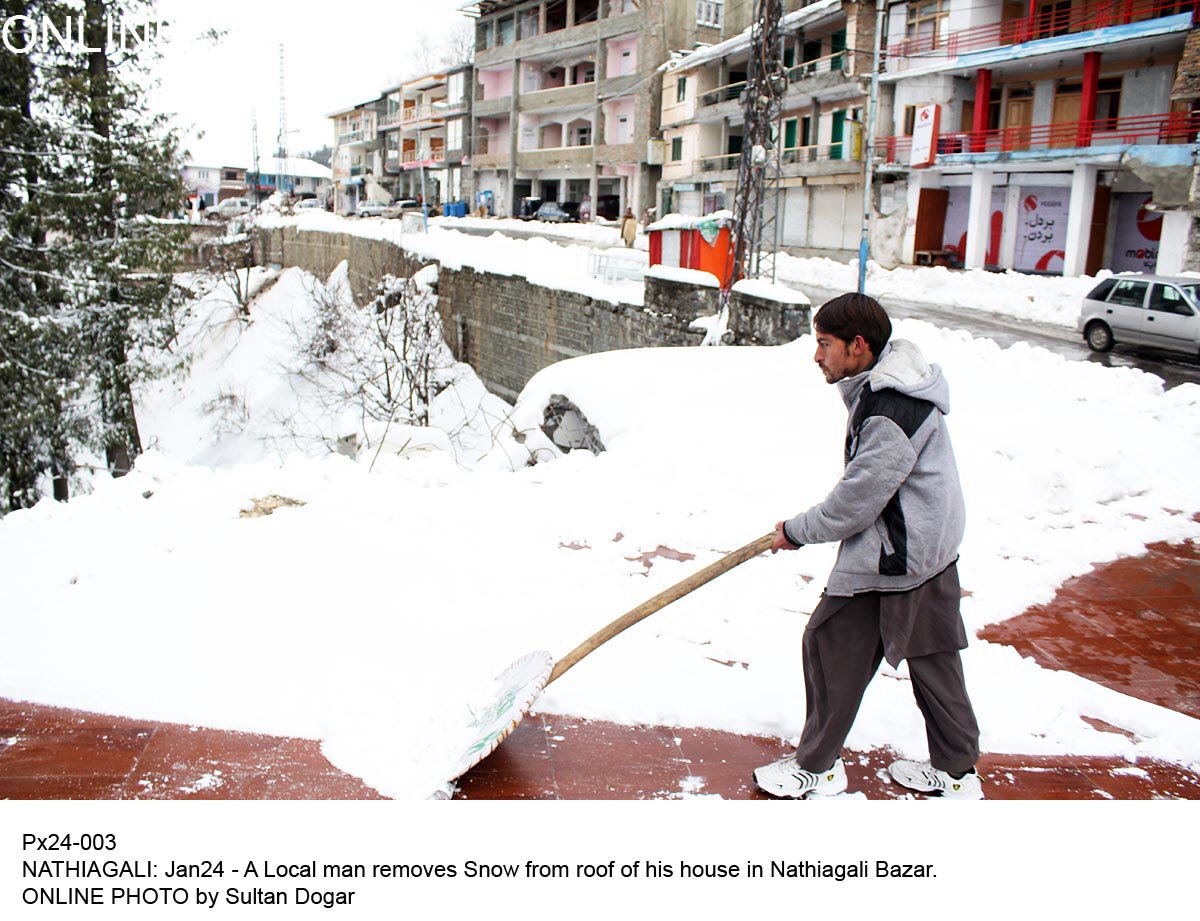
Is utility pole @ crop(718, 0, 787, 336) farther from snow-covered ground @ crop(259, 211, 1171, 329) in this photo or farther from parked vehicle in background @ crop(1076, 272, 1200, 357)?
parked vehicle in background @ crop(1076, 272, 1200, 357)

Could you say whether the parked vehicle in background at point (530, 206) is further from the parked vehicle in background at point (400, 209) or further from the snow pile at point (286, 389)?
the snow pile at point (286, 389)

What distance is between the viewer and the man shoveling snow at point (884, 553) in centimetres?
285

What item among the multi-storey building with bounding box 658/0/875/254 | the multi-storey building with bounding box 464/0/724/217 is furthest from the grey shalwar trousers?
the multi-storey building with bounding box 464/0/724/217

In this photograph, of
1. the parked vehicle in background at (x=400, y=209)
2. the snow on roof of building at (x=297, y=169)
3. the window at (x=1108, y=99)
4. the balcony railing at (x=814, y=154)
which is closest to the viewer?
the window at (x=1108, y=99)

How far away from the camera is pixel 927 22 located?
28.0m

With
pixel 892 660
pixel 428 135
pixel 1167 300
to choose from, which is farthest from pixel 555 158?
pixel 892 660

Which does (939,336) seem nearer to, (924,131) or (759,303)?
(759,303)

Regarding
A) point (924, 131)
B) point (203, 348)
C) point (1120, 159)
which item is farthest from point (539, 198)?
point (1120, 159)

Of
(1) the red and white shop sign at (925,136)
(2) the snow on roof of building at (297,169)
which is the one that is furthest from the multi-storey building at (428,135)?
(1) the red and white shop sign at (925,136)

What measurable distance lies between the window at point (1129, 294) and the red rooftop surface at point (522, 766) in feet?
38.2

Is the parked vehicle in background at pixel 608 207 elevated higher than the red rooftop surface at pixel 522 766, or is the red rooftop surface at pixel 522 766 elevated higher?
the parked vehicle in background at pixel 608 207

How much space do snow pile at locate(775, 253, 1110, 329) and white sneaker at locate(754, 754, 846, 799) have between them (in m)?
16.1

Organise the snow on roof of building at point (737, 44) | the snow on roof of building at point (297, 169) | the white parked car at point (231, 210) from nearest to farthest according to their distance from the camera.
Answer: the snow on roof of building at point (737, 44) < the white parked car at point (231, 210) < the snow on roof of building at point (297, 169)

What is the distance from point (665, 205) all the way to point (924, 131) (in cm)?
1621
